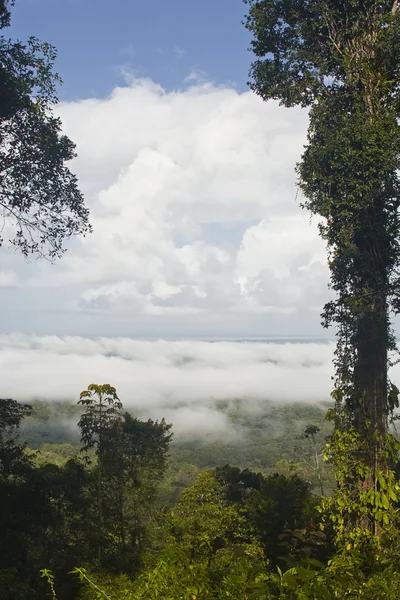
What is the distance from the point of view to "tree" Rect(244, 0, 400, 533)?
7.81 m

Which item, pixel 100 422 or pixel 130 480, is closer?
pixel 100 422

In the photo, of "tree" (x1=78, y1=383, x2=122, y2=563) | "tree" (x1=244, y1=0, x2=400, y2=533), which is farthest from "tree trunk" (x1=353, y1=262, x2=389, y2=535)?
"tree" (x1=78, y1=383, x2=122, y2=563)

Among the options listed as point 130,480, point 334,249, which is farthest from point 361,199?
point 130,480

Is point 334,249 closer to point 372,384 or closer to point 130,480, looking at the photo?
point 372,384

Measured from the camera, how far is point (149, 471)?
24047 millimetres

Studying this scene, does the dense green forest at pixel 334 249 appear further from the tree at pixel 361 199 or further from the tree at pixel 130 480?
the tree at pixel 130 480

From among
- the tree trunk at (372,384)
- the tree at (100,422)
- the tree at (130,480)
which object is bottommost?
the tree at (130,480)

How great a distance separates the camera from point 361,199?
8164 mm

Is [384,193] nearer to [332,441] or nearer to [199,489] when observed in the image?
[332,441]

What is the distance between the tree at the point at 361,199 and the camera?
7.81m

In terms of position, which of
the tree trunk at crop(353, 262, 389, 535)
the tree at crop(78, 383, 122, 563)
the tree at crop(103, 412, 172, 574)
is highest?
the tree trunk at crop(353, 262, 389, 535)

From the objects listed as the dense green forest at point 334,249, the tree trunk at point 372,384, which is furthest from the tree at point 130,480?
the tree trunk at point 372,384

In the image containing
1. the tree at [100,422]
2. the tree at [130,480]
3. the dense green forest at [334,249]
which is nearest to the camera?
the dense green forest at [334,249]

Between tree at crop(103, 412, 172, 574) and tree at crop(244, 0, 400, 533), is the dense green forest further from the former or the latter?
tree at crop(103, 412, 172, 574)
